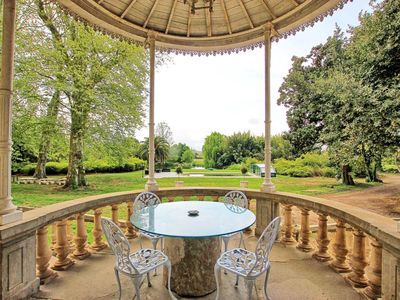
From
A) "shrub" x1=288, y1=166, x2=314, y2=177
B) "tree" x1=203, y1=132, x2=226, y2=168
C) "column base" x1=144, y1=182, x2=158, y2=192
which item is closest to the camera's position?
"column base" x1=144, y1=182, x2=158, y2=192

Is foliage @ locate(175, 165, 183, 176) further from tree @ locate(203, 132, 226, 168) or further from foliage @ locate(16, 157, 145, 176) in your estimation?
foliage @ locate(16, 157, 145, 176)

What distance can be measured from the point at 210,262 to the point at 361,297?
1384mm

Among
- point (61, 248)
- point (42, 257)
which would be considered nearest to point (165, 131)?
point (61, 248)

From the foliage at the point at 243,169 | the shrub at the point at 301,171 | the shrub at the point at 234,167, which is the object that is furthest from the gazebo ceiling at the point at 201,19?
the shrub at the point at 234,167

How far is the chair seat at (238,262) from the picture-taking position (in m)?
1.91

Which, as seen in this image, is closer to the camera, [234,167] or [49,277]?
[49,277]

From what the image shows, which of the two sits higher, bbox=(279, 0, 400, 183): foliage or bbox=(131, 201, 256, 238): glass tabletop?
bbox=(279, 0, 400, 183): foliage

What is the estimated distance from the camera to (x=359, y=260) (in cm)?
225

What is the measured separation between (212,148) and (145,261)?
11.0 metres

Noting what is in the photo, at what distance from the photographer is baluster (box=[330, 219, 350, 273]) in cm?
253

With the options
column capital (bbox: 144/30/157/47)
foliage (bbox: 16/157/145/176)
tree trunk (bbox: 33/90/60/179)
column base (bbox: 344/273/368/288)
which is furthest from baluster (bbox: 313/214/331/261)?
foliage (bbox: 16/157/145/176)

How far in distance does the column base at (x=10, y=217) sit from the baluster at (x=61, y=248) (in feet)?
1.92

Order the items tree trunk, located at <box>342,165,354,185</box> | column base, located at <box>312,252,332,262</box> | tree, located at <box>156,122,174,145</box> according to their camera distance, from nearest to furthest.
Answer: column base, located at <box>312,252,332,262</box> < tree trunk, located at <box>342,165,354,185</box> < tree, located at <box>156,122,174,145</box>

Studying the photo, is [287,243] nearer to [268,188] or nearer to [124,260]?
[268,188]
